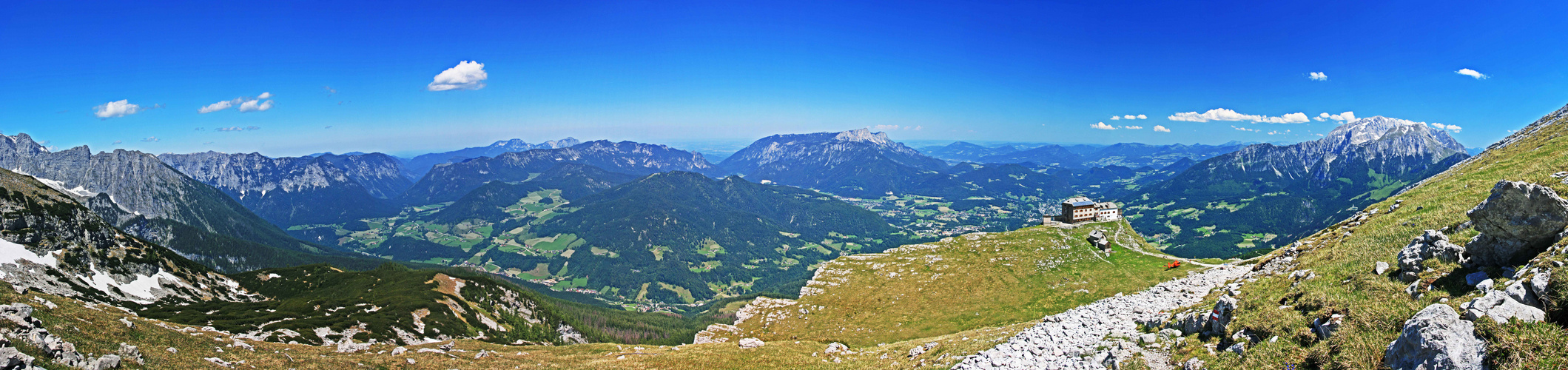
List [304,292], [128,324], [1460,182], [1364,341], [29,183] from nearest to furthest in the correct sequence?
[1364,341] → [128,324] → [1460,182] → [304,292] → [29,183]

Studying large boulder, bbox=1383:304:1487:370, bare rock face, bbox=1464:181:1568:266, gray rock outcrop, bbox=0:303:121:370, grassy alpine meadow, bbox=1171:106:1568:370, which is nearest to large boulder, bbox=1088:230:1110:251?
grassy alpine meadow, bbox=1171:106:1568:370

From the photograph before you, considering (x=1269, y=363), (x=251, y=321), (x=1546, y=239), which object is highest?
(x=1546, y=239)

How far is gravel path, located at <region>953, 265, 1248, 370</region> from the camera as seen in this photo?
2034 centimetres

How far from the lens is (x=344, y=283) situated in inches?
4985

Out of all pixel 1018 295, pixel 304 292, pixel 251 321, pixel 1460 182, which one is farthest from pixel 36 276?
pixel 1460 182

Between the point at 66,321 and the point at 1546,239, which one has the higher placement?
the point at 1546,239

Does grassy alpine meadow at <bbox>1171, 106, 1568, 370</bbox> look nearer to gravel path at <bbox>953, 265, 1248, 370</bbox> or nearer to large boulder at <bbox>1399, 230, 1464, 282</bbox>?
large boulder at <bbox>1399, 230, 1464, 282</bbox>

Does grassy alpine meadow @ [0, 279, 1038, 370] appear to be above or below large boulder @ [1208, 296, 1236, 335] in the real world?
below

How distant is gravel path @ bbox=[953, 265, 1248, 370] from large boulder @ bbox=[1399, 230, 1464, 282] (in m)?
7.31

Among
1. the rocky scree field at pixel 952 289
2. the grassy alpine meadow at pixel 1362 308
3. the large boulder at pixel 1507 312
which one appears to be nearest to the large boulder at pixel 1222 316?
the grassy alpine meadow at pixel 1362 308

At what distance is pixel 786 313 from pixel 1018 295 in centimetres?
3042

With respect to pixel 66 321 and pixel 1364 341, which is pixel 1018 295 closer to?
pixel 1364 341

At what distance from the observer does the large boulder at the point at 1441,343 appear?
10273 millimetres

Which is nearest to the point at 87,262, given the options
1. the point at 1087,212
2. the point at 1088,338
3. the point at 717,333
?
the point at 717,333
